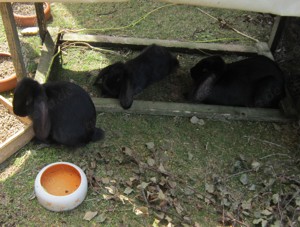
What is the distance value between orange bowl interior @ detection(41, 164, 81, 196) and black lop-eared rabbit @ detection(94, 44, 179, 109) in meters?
0.99

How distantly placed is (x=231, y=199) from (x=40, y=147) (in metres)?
1.82

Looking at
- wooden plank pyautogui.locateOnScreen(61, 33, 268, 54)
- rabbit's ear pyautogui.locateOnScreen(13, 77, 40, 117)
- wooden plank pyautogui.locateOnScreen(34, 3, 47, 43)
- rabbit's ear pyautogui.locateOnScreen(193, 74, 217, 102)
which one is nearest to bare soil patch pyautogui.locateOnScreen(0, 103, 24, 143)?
rabbit's ear pyautogui.locateOnScreen(13, 77, 40, 117)

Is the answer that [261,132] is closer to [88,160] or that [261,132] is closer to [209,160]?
[209,160]

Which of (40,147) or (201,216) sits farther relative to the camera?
(40,147)

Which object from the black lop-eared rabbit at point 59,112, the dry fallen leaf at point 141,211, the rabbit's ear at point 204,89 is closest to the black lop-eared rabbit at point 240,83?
the rabbit's ear at point 204,89

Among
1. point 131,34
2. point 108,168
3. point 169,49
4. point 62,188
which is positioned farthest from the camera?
point 131,34

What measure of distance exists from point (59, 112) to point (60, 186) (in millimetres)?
669

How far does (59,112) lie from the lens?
139 inches

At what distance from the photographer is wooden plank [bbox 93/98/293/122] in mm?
4121

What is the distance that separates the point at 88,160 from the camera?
3625mm

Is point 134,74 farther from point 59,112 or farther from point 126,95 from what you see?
point 59,112

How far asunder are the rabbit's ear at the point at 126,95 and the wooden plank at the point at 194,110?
77 millimetres

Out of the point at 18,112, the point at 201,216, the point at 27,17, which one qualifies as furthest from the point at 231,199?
the point at 27,17

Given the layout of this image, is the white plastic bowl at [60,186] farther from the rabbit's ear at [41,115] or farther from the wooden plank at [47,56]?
the wooden plank at [47,56]
